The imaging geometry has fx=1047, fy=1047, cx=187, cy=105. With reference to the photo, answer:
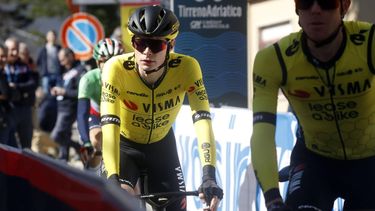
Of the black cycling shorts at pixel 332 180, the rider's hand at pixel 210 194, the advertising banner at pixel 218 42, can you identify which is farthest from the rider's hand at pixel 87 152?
the black cycling shorts at pixel 332 180

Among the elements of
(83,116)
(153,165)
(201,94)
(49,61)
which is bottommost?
(49,61)

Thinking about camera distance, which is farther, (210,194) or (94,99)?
(94,99)

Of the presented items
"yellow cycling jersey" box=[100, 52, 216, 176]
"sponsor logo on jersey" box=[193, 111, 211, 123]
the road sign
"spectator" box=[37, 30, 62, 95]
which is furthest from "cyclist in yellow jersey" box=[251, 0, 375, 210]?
the road sign

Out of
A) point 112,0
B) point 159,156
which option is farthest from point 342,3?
point 112,0

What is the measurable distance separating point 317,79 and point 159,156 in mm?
2180

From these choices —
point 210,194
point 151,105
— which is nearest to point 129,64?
point 151,105

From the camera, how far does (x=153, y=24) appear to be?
6.38 metres

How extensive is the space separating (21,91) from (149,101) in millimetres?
8786

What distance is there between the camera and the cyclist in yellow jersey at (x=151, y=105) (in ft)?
20.9

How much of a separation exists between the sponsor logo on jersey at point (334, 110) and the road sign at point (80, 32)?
42.1 ft

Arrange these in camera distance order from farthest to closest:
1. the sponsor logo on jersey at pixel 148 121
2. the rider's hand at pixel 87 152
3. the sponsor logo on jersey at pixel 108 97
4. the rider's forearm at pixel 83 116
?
the rider's hand at pixel 87 152, the rider's forearm at pixel 83 116, the sponsor logo on jersey at pixel 148 121, the sponsor logo on jersey at pixel 108 97

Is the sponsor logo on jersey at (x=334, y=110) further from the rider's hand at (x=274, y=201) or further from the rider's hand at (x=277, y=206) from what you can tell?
the rider's hand at (x=277, y=206)

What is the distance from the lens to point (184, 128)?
10438 mm

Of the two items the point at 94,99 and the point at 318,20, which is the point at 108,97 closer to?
the point at 318,20
